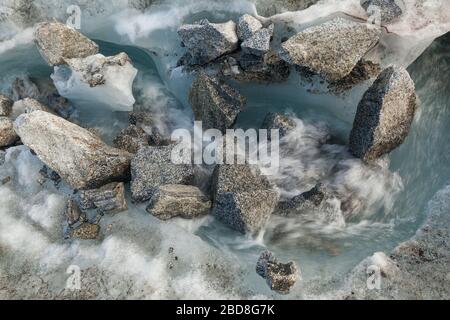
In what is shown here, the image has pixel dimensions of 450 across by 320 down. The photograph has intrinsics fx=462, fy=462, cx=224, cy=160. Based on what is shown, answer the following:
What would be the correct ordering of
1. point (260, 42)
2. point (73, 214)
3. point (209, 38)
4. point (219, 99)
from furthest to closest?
point (219, 99) < point (209, 38) < point (260, 42) < point (73, 214)

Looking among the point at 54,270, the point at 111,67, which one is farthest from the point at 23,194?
the point at 111,67

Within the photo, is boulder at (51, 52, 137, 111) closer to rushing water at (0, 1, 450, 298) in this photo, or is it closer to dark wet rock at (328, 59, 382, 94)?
rushing water at (0, 1, 450, 298)

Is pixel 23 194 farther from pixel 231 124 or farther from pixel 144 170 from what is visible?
pixel 231 124

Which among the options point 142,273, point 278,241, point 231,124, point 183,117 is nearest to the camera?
point 142,273

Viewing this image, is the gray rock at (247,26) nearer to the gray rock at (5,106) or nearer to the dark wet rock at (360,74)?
the dark wet rock at (360,74)

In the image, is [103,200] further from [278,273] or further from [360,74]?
[360,74]

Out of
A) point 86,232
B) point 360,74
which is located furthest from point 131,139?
point 360,74

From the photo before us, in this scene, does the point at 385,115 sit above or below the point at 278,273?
above
